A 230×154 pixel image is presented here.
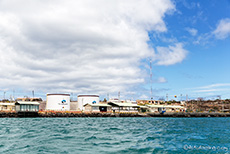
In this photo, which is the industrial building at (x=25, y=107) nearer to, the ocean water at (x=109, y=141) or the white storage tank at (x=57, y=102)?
the white storage tank at (x=57, y=102)

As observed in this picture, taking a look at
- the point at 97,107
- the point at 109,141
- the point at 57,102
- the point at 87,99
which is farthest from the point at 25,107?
the point at 109,141

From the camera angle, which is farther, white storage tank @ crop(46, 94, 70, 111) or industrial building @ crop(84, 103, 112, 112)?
white storage tank @ crop(46, 94, 70, 111)

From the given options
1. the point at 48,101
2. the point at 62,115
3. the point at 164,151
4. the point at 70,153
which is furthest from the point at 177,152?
the point at 48,101

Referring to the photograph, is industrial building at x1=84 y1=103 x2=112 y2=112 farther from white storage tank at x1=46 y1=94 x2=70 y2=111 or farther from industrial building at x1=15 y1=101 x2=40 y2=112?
industrial building at x1=15 y1=101 x2=40 y2=112

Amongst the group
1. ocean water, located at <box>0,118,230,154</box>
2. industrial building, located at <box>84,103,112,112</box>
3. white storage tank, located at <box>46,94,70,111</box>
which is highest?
white storage tank, located at <box>46,94,70,111</box>

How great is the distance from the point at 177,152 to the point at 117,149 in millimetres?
4309

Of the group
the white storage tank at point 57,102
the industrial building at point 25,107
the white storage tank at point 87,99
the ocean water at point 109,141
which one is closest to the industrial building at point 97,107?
the white storage tank at point 87,99

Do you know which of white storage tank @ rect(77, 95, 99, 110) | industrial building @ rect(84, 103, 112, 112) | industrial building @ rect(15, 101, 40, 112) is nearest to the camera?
industrial building @ rect(15, 101, 40, 112)

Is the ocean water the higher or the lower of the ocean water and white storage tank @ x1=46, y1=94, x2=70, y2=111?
the lower

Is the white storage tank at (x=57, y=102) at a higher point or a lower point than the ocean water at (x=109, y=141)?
higher

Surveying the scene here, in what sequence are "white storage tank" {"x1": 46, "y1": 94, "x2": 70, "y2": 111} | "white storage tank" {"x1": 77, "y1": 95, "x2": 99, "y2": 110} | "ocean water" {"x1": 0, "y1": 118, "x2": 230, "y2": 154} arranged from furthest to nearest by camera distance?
"white storage tank" {"x1": 77, "y1": 95, "x2": 99, "y2": 110} → "white storage tank" {"x1": 46, "y1": 94, "x2": 70, "y2": 111} → "ocean water" {"x1": 0, "y1": 118, "x2": 230, "y2": 154}

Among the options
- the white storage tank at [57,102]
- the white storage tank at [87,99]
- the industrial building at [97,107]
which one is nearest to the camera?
Result: the industrial building at [97,107]

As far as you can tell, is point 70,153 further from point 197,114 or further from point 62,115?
point 197,114

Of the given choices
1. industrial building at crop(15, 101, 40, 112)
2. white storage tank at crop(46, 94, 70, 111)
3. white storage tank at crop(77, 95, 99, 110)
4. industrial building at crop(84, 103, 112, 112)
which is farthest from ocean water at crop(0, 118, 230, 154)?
white storage tank at crop(77, 95, 99, 110)
